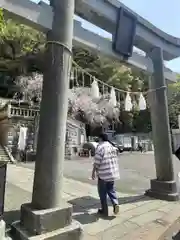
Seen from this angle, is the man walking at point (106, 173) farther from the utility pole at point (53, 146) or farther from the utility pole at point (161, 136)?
the utility pole at point (161, 136)

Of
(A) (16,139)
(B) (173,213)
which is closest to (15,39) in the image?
(A) (16,139)

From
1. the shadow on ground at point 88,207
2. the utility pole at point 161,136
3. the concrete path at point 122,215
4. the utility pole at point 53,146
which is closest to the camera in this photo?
the utility pole at point 53,146

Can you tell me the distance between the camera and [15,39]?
1988 centimetres

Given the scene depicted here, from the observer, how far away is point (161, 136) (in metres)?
5.44

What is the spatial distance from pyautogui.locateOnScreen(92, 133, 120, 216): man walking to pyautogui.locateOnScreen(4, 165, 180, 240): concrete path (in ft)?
0.83

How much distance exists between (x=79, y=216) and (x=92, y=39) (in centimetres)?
334

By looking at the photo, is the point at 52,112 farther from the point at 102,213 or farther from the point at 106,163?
the point at 102,213

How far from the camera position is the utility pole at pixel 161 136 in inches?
206

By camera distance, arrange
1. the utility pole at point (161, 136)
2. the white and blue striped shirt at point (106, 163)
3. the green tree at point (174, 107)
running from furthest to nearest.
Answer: the green tree at point (174, 107)
the utility pole at point (161, 136)
the white and blue striped shirt at point (106, 163)

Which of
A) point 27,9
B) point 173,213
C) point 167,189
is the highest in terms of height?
point 27,9

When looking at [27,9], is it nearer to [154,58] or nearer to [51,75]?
[51,75]

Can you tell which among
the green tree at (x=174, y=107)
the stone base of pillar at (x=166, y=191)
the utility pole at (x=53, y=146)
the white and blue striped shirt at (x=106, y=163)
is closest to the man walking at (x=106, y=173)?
the white and blue striped shirt at (x=106, y=163)

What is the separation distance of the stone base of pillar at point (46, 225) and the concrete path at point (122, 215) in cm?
44

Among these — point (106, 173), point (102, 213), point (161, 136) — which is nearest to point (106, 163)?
point (106, 173)
